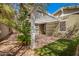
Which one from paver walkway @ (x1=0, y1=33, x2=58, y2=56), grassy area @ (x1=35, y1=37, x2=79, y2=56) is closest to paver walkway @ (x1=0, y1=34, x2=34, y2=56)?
paver walkway @ (x1=0, y1=33, x2=58, y2=56)

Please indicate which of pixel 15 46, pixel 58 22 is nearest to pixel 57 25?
pixel 58 22

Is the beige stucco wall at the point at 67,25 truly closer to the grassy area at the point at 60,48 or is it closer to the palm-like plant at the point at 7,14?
the grassy area at the point at 60,48

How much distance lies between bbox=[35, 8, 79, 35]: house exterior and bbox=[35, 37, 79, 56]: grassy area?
124 mm

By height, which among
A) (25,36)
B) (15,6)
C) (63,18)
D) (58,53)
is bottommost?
(58,53)

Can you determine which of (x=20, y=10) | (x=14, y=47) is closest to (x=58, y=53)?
(x=14, y=47)

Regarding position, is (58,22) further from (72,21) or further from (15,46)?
(15,46)

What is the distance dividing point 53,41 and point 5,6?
69 centimetres

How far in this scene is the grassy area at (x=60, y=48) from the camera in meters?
2.42

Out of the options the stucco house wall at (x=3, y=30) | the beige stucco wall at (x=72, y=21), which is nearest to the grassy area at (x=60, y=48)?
the beige stucco wall at (x=72, y=21)

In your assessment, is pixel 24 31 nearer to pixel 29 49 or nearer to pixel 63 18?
pixel 29 49

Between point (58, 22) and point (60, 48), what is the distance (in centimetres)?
31

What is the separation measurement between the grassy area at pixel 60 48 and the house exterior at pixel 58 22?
0.12m

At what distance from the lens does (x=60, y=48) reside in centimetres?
244

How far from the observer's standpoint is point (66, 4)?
2410 mm
